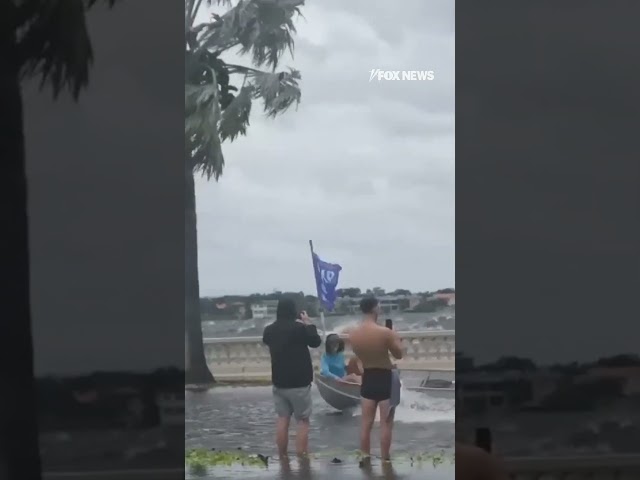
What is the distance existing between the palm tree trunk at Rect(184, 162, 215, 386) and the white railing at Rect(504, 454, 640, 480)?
2.66 ft

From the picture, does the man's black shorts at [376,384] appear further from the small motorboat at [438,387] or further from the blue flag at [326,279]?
the blue flag at [326,279]

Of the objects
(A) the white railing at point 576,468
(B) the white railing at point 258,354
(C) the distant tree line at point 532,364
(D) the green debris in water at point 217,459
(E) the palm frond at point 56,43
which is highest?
(E) the palm frond at point 56,43

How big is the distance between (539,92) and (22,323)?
4.68 feet

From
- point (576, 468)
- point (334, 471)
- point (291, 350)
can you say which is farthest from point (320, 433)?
point (576, 468)

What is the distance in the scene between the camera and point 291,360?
2.19 metres

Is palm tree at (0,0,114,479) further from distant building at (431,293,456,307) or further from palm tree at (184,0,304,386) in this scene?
distant building at (431,293,456,307)

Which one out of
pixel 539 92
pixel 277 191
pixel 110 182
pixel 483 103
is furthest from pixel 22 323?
pixel 539 92

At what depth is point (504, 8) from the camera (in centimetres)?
224

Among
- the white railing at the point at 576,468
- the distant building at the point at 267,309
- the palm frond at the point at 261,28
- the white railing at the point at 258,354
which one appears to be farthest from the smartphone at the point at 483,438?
the palm frond at the point at 261,28

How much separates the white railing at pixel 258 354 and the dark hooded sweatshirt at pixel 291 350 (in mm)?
18

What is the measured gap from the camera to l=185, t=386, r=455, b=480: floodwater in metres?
2.20

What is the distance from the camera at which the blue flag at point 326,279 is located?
2.17 m

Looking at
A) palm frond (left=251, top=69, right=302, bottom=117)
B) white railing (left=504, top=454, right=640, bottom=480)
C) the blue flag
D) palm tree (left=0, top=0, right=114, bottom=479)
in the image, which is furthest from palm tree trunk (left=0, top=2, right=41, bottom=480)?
white railing (left=504, top=454, right=640, bottom=480)

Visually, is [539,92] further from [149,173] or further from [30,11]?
[30,11]
